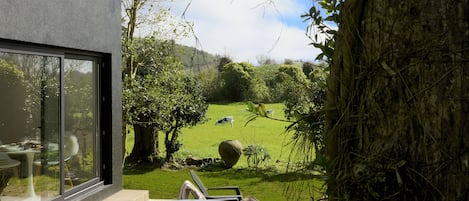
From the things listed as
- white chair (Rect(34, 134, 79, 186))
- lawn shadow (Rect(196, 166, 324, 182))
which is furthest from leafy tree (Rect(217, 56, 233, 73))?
white chair (Rect(34, 134, 79, 186))

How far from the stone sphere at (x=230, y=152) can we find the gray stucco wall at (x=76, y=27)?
6398 millimetres

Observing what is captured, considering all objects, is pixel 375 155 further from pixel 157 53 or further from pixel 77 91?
pixel 157 53

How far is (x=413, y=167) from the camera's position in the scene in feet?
3.24

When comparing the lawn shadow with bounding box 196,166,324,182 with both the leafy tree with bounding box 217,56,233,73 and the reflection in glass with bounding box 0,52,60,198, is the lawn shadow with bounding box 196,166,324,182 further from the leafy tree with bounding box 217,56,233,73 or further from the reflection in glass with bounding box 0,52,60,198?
the reflection in glass with bounding box 0,52,60,198

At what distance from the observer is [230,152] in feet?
42.8

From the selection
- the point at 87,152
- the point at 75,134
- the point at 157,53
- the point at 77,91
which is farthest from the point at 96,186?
the point at 157,53

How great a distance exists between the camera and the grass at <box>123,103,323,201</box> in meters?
11.0

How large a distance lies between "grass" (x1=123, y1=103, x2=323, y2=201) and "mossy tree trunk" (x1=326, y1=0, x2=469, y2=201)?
6972 millimetres

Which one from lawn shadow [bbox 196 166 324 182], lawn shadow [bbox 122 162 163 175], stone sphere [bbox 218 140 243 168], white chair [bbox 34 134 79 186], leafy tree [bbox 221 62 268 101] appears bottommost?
lawn shadow [bbox 196 166 324 182]

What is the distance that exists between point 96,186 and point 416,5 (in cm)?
569

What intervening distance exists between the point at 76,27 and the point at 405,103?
4994 millimetres

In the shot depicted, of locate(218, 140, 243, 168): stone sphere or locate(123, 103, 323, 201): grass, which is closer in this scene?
locate(123, 103, 323, 201): grass

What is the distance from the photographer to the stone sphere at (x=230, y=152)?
42.8 feet

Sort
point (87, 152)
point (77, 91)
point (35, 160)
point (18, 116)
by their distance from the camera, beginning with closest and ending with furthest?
point (18, 116) < point (35, 160) < point (77, 91) < point (87, 152)
